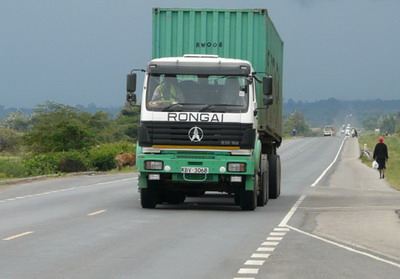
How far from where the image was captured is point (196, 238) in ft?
53.5

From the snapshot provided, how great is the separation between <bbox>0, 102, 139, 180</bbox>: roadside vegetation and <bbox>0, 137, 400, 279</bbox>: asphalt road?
19057 mm

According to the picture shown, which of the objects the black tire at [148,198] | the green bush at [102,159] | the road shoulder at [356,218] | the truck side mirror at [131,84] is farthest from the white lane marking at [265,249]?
the green bush at [102,159]

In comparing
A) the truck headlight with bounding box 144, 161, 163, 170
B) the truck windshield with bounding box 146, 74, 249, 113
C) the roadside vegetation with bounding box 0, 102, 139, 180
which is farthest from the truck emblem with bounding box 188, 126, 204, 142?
the roadside vegetation with bounding box 0, 102, 139, 180

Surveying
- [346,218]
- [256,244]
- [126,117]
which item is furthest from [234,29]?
[126,117]

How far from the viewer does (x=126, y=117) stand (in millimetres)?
145625

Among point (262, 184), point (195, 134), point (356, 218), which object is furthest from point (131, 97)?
point (356, 218)

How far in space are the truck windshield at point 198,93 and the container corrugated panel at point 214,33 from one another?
2197mm

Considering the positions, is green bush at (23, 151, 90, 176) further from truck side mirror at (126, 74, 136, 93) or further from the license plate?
the license plate

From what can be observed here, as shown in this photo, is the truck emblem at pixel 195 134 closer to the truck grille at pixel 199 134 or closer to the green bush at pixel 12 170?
the truck grille at pixel 199 134

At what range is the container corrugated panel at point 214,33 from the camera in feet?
80.7

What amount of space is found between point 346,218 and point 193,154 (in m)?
3.41

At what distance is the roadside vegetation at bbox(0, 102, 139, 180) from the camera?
1941 inches

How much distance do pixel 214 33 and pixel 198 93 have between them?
9.85ft

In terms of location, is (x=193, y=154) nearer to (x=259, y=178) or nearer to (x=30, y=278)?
(x=259, y=178)
